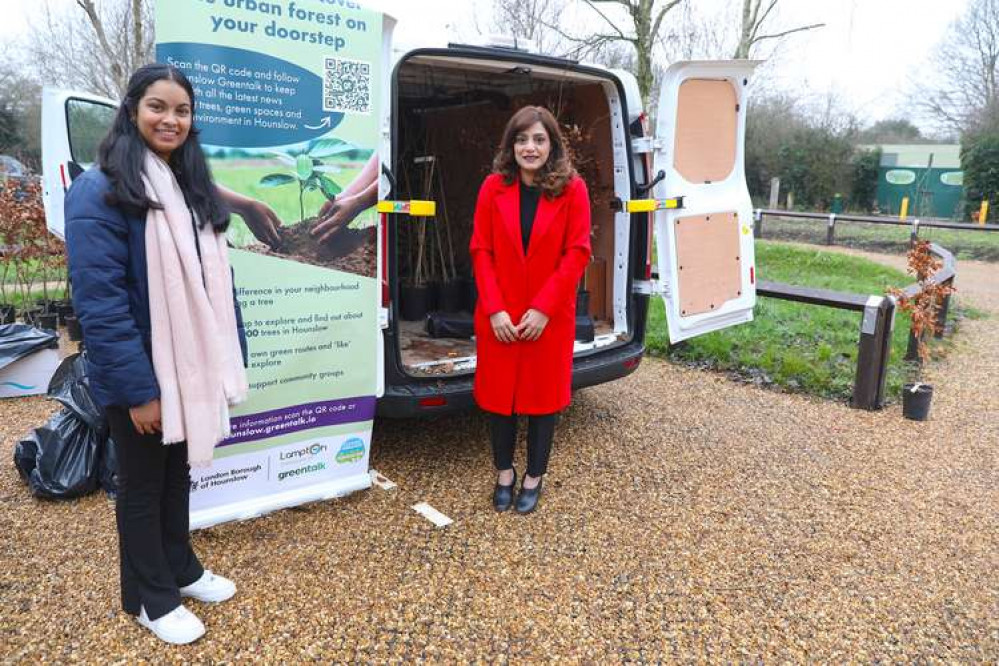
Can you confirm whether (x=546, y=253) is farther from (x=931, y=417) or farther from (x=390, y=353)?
(x=931, y=417)

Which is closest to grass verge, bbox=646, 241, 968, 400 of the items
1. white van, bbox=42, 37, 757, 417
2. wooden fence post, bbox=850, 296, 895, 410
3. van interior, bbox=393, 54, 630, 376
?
wooden fence post, bbox=850, 296, 895, 410

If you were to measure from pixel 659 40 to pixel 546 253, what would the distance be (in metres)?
15.7

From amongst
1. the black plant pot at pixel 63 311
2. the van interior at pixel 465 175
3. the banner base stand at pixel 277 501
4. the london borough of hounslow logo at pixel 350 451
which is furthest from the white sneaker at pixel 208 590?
the black plant pot at pixel 63 311

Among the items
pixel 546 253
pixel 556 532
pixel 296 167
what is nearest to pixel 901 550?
pixel 556 532

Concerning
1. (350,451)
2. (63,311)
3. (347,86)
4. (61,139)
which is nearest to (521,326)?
(350,451)

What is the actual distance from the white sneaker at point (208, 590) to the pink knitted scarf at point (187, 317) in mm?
571

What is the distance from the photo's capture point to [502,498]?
3242 millimetres

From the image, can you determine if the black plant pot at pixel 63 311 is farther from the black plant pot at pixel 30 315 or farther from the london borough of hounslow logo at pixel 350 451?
the london borough of hounslow logo at pixel 350 451

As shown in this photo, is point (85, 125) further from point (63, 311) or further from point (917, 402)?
point (917, 402)

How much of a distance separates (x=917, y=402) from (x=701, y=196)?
2.00 m

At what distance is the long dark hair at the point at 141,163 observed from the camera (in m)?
1.92

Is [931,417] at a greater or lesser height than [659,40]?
lesser

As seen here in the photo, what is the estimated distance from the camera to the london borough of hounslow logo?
3162mm

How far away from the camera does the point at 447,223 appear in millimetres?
6203
